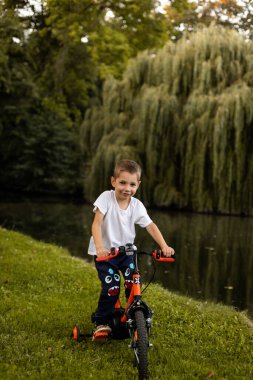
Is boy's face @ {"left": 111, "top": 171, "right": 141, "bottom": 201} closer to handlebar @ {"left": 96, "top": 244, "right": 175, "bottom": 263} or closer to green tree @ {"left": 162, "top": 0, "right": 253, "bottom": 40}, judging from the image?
handlebar @ {"left": 96, "top": 244, "right": 175, "bottom": 263}

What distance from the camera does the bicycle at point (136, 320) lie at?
155 inches

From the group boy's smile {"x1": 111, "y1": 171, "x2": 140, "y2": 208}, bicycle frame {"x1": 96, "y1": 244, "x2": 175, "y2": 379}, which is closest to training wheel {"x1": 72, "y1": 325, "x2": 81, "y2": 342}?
bicycle frame {"x1": 96, "y1": 244, "x2": 175, "y2": 379}

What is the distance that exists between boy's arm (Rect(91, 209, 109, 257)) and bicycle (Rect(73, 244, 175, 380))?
0.22 ft

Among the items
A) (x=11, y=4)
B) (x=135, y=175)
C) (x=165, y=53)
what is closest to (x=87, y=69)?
(x=165, y=53)

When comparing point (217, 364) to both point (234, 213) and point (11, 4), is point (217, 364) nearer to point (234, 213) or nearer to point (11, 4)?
point (11, 4)

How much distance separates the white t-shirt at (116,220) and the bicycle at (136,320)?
0.16 m

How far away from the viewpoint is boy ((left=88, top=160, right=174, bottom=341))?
446 centimetres

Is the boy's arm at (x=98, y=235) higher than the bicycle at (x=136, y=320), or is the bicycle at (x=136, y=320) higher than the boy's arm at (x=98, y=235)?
the boy's arm at (x=98, y=235)

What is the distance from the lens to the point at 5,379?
375 cm

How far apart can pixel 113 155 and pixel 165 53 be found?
4348 millimetres

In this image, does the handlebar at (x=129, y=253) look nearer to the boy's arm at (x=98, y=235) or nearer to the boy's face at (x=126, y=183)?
the boy's arm at (x=98, y=235)

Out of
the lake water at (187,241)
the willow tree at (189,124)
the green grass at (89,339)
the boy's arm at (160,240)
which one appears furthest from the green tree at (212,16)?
the boy's arm at (160,240)

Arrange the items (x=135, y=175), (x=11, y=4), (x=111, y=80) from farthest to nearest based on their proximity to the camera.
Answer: (x=111, y=80) < (x=11, y=4) < (x=135, y=175)

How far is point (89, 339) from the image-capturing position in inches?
189
